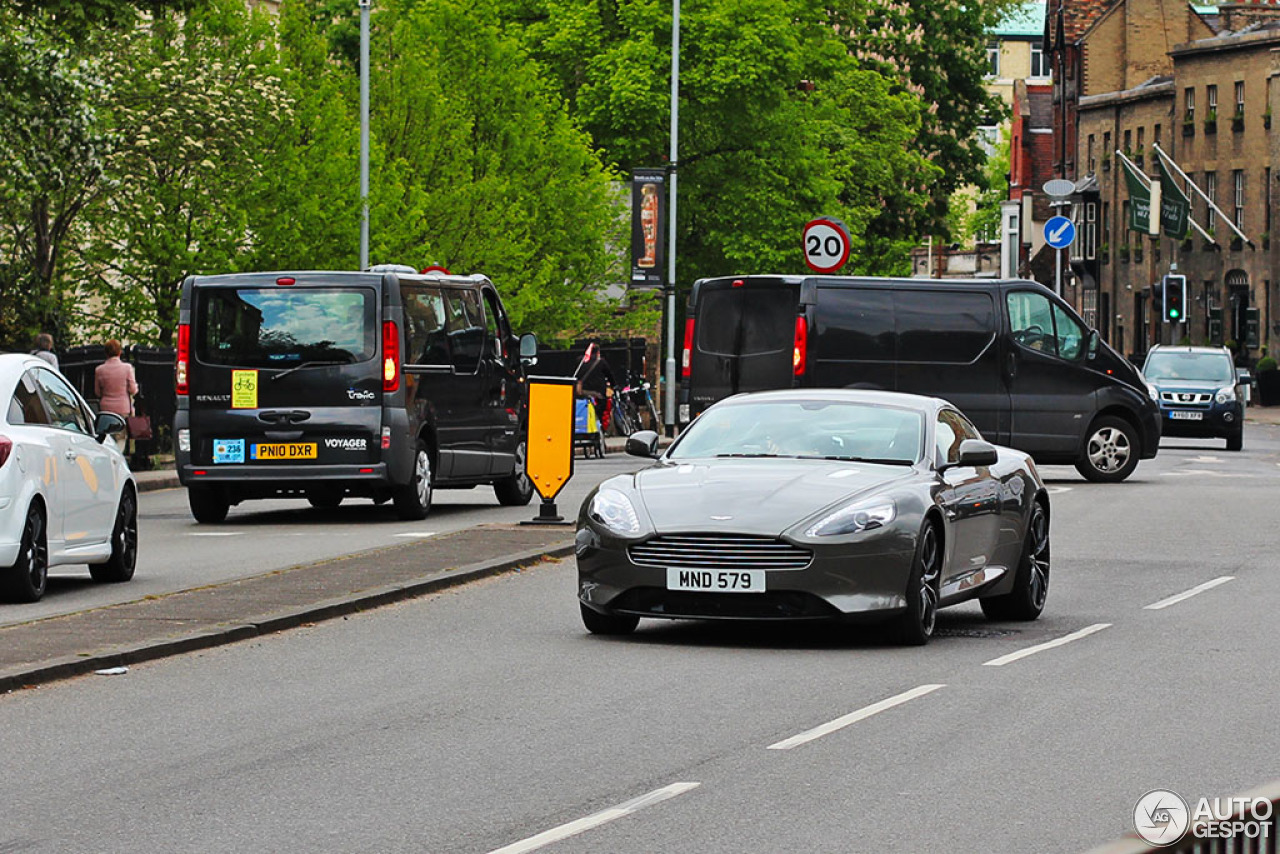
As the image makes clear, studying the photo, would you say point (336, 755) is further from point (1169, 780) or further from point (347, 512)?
point (347, 512)

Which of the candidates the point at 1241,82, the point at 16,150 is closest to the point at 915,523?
the point at 16,150

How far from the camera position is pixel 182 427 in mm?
22750

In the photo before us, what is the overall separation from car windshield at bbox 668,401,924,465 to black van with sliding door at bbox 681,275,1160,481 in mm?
14896

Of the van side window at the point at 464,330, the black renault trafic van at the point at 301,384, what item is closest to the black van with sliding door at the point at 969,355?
the van side window at the point at 464,330

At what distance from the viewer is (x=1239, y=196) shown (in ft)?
284

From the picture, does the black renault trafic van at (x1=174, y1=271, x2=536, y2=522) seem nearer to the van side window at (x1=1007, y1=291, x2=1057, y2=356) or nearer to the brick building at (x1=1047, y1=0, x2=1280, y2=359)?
the van side window at (x1=1007, y1=291, x2=1057, y2=356)

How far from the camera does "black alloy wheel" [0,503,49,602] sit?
596 inches

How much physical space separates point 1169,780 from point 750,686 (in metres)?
2.92

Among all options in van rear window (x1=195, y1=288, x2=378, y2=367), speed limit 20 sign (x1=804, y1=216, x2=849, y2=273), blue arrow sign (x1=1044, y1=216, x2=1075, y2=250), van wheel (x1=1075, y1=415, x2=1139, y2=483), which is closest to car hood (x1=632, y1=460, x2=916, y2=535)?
van rear window (x1=195, y1=288, x2=378, y2=367)

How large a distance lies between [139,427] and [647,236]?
17.9 metres

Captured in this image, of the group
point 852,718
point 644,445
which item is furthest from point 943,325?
point 852,718

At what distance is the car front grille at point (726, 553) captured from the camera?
12.4 meters

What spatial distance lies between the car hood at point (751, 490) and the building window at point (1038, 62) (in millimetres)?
157260

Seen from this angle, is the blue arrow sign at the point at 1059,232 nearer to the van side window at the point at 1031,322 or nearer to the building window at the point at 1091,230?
the van side window at the point at 1031,322
